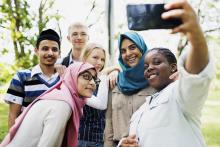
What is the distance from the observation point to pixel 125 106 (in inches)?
86.0

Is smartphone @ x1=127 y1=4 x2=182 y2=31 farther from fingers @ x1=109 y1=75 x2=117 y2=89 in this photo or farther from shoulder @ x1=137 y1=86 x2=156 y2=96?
fingers @ x1=109 y1=75 x2=117 y2=89

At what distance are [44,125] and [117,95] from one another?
2.08 feet

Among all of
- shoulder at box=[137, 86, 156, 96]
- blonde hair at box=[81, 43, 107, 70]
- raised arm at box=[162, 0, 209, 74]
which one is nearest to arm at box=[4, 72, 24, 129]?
blonde hair at box=[81, 43, 107, 70]


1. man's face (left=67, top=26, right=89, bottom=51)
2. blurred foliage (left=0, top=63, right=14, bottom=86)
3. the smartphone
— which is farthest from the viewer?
blurred foliage (left=0, top=63, right=14, bottom=86)

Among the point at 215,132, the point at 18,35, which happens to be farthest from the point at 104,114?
the point at 215,132

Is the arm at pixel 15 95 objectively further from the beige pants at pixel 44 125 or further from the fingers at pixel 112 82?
the beige pants at pixel 44 125

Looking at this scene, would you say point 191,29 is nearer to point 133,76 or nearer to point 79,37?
point 133,76

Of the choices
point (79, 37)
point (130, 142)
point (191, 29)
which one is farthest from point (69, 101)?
point (79, 37)

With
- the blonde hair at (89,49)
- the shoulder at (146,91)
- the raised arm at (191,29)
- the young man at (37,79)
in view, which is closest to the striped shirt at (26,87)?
the young man at (37,79)

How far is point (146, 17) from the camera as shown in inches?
44.5

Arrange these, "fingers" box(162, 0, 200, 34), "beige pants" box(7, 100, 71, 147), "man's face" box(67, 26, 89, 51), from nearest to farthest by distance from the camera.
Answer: "fingers" box(162, 0, 200, 34) → "beige pants" box(7, 100, 71, 147) → "man's face" box(67, 26, 89, 51)

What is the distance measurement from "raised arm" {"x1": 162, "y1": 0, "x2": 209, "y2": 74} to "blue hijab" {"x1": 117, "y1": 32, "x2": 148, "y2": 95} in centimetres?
108

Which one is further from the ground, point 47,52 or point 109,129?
point 47,52

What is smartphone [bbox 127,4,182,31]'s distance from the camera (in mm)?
1101
